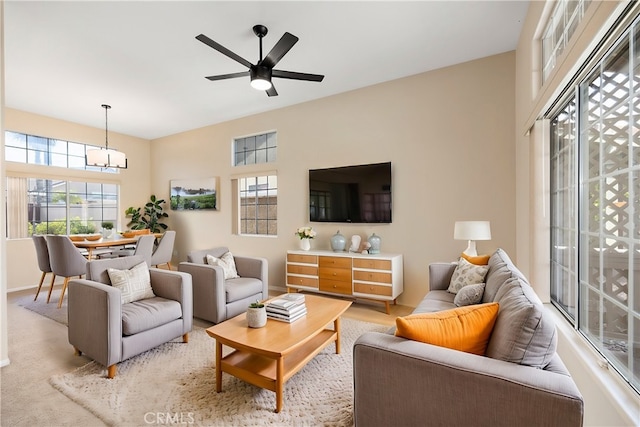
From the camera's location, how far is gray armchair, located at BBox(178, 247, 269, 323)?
2986 mm

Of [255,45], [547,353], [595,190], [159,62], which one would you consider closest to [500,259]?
[595,190]

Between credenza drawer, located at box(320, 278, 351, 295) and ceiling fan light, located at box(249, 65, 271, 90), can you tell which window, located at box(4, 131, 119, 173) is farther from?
credenza drawer, located at box(320, 278, 351, 295)

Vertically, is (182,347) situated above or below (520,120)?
below

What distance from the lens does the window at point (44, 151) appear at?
15.7ft

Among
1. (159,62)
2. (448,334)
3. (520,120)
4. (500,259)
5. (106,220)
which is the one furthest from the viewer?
(106,220)

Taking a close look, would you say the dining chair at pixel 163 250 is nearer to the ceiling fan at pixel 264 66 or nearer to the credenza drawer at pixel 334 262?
the credenza drawer at pixel 334 262

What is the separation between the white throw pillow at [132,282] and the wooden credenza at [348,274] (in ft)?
6.28

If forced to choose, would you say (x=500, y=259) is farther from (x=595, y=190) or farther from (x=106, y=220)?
(x=106, y=220)

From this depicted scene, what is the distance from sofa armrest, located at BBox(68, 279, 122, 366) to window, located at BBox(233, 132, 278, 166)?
3.29 m

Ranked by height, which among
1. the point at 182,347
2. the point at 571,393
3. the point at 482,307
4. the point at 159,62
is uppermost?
the point at 159,62

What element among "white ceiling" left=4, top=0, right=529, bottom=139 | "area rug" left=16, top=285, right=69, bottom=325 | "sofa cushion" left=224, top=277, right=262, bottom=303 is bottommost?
"area rug" left=16, top=285, right=69, bottom=325

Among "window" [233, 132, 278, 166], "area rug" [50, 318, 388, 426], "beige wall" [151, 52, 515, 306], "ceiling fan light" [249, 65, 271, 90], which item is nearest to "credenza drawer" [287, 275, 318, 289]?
"beige wall" [151, 52, 515, 306]

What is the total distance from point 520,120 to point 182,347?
3948 mm

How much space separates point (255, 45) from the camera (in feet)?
10.0
